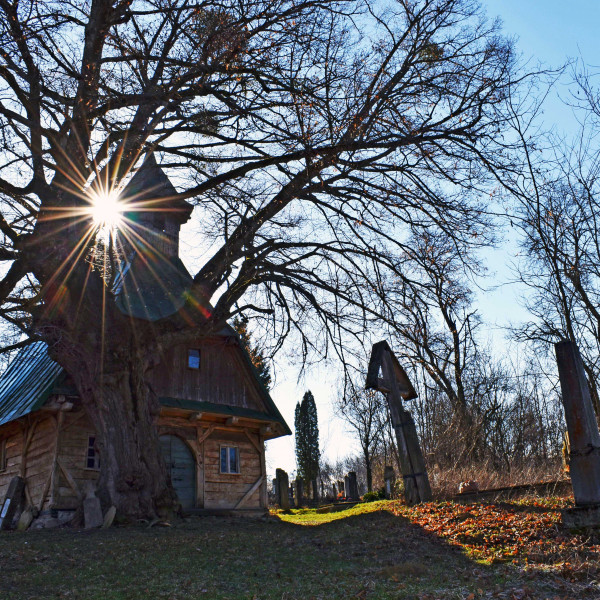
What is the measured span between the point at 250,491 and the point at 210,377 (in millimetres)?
3879

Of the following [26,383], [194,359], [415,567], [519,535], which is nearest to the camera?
[415,567]

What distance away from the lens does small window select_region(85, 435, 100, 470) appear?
16.1 metres

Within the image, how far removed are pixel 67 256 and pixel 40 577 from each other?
610 centimetres

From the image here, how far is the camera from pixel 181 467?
1795 cm

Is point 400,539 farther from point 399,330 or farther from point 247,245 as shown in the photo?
point 247,245

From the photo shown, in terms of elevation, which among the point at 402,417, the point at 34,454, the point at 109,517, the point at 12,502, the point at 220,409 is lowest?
the point at 109,517

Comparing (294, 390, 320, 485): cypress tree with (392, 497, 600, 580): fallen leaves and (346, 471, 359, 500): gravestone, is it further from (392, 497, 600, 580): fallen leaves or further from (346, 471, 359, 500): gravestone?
(392, 497, 600, 580): fallen leaves

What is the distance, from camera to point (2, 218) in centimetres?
1104

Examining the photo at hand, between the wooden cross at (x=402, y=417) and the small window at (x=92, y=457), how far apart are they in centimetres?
800

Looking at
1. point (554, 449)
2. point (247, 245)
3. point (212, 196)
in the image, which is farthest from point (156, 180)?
point (554, 449)

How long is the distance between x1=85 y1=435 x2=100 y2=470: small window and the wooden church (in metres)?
0.04

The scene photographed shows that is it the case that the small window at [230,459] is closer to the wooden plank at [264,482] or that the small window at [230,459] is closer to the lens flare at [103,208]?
the wooden plank at [264,482]

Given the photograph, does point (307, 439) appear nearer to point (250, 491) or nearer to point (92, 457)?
point (250, 491)

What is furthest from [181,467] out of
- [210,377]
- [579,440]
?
[579,440]
